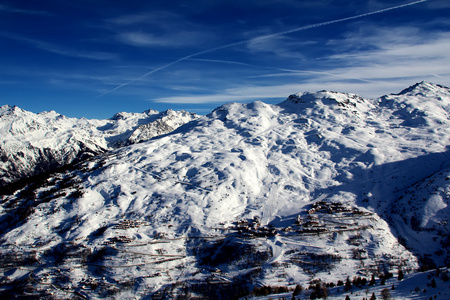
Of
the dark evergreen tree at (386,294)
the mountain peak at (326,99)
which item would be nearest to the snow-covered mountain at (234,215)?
the dark evergreen tree at (386,294)

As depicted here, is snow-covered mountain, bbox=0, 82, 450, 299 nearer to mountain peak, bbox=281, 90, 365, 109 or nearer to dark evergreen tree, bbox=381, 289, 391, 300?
dark evergreen tree, bbox=381, 289, 391, 300

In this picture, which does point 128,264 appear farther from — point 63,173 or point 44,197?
point 63,173

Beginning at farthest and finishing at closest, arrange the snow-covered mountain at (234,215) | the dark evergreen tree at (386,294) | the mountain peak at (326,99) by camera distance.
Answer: the mountain peak at (326,99) < the snow-covered mountain at (234,215) < the dark evergreen tree at (386,294)

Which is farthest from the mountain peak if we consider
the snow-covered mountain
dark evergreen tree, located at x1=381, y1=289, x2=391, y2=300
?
dark evergreen tree, located at x1=381, y1=289, x2=391, y2=300

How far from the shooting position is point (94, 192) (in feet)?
261

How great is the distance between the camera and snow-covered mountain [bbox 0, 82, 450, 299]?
54438mm

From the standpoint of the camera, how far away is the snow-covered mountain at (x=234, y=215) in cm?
5444

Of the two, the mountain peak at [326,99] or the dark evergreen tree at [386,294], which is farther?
the mountain peak at [326,99]

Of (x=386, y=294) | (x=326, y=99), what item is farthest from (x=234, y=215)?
(x=326, y=99)

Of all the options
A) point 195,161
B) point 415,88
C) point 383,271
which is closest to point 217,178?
point 195,161

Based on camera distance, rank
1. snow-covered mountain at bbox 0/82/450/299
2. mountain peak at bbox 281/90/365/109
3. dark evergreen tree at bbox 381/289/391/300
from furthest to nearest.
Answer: mountain peak at bbox 281/90/365/109, snow-covered mountain at bbox 0/82/450/299, dark evergreen tree at bbox 381/289/391/300

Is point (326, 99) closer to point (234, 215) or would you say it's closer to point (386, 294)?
point (234, 215)

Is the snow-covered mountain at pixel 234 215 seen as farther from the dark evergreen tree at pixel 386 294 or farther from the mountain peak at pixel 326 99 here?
the mountain peak at pixel 326 99

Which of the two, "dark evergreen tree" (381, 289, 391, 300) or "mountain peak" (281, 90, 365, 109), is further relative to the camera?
"mountain peak" (281, 90, 365, 109)
